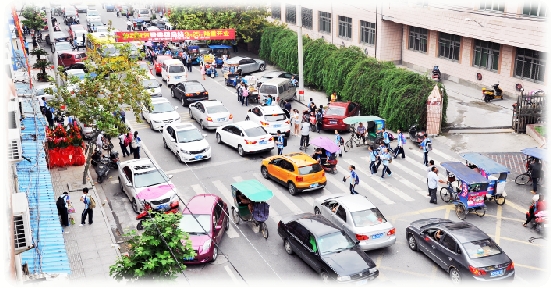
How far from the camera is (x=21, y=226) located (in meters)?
14.3

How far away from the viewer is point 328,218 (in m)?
20.7

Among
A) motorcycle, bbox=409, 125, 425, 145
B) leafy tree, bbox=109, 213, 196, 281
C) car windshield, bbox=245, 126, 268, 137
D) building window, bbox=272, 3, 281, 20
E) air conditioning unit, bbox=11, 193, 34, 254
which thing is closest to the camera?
leafy tree, bbox=109, 213, 196, 281

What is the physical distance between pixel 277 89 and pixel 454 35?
12.8 m

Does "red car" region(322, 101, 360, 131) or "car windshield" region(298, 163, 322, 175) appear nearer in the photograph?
"car windshield" region(298, 163, 322, 175)

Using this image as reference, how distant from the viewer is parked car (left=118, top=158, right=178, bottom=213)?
2281 cm

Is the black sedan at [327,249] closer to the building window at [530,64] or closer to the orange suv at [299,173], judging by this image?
the orange suv at [299,173]

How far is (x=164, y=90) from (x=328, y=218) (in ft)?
81.7

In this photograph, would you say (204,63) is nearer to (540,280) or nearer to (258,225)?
(258,225)

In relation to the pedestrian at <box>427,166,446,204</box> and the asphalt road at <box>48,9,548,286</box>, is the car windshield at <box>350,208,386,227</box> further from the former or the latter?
the pedestrian at <box>427,166,446,204</box>

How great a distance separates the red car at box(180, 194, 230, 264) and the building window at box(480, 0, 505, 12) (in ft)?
75.3

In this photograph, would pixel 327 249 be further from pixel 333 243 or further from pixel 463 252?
pixel 463 252

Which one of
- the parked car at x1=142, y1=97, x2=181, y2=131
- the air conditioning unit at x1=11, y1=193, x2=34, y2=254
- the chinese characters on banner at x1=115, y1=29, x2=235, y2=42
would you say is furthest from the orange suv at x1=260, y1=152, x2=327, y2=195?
the chinese characters on banner at x1=115, y1=29, x2=235, y2=42

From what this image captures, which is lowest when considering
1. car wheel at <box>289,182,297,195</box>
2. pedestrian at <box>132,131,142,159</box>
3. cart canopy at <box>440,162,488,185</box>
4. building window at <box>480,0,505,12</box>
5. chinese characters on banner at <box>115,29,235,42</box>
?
car wheel at <box>289,182,297,195</box>

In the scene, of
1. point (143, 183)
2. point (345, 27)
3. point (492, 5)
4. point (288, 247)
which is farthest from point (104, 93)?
point (345, 27)
